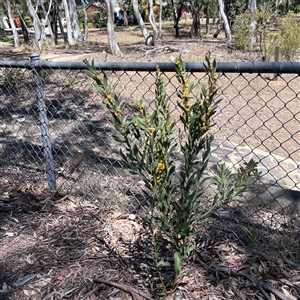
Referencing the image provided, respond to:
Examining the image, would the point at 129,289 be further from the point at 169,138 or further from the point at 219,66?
the point at 219,66

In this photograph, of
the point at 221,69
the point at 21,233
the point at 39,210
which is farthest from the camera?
the point at 39,210

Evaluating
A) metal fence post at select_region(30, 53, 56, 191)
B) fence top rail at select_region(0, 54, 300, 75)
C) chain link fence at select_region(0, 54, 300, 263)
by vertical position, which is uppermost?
fence top rail at select_region(0, 54, 300, 75)

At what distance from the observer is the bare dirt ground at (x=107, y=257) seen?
191cm

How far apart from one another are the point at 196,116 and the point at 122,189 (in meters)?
1.82

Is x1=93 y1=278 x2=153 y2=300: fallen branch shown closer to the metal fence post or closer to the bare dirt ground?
the bare dirt ground

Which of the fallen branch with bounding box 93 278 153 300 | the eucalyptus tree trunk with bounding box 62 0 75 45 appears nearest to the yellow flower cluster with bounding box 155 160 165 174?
the fallen branch with bounding box 93 278 153 300

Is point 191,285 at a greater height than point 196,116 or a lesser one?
lesser

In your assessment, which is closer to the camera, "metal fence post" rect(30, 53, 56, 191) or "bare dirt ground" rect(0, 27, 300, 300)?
"bare dirt ground" rect(0, 27, 300, 300)

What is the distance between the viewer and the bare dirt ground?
75.2 inches

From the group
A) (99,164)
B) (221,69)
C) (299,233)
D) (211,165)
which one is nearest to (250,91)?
(211,165)

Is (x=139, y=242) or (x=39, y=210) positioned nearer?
(x=139, y=242)

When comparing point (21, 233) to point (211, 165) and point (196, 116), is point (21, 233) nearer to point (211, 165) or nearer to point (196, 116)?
point (196, 116)

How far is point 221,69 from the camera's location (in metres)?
1.79

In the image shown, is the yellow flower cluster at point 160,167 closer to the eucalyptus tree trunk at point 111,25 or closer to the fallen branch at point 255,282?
the fallen branch at point 255,282
